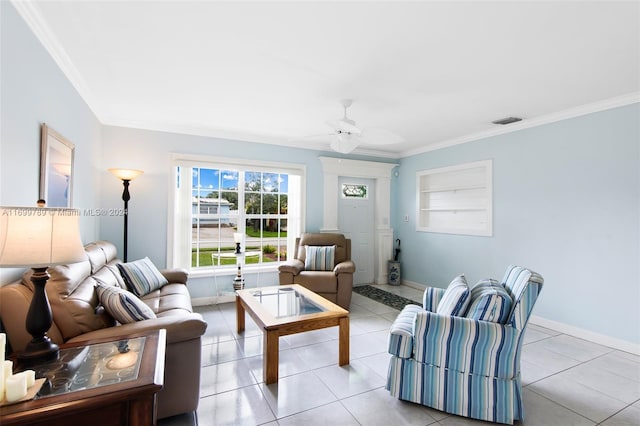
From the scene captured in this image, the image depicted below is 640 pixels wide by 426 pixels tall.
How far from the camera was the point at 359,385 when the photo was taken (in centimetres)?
229

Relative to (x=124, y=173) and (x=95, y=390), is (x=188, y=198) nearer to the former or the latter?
A: (x=124, y=173)

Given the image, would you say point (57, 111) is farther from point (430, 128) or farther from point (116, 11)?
point (430, 128)

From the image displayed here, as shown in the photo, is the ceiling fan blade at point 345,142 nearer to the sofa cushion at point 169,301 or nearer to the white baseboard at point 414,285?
the sofa cushion at point 169,301

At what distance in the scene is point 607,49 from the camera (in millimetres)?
2152

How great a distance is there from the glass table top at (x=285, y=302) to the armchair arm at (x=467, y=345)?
97 centimetres

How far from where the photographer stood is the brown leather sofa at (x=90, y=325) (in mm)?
1491

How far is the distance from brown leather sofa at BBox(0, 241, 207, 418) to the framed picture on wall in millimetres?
586

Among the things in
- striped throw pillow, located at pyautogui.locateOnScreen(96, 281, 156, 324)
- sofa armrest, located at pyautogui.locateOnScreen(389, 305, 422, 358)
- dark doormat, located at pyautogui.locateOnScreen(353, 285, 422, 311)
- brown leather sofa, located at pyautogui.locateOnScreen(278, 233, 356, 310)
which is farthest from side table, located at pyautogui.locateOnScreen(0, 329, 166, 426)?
dark doormat, located at pyautogui.locateOnScreen(353, 285, 422, 311)

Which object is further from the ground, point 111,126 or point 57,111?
point 111,126

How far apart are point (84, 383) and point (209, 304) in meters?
3.15

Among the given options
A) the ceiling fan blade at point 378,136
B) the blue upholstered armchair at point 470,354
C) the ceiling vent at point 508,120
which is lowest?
the blue upholstered armchair at point 470,354

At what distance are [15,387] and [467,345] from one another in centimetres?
223

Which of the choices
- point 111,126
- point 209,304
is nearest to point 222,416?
point 209,304

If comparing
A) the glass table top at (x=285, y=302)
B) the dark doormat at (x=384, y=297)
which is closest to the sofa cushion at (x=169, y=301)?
the glass table top at (x=285, y=302)
